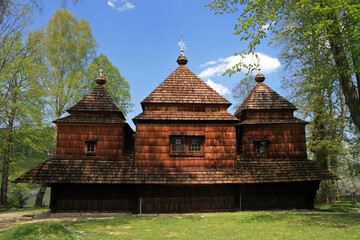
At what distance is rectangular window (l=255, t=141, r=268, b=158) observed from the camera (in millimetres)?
15805

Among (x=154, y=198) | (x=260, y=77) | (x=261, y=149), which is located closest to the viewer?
(x=154, y=198)

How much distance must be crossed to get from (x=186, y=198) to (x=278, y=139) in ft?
22.6

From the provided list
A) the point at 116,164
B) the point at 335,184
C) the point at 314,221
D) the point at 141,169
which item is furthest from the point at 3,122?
the point at 335,184

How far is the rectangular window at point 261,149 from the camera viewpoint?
51.9ft

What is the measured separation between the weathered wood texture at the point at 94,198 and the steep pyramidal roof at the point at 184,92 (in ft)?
17.5

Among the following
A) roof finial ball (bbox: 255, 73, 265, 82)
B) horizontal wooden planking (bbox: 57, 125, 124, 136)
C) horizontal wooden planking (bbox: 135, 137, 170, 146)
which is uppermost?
roof finial ball (bbox: 255, 73, 265, 82)

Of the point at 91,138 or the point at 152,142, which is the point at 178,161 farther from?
the point at 91,138

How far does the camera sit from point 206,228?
983cm

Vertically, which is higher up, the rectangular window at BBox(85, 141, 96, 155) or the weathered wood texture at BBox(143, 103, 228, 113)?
the weathered wood texture at BBox(143, 103, 228, 113)

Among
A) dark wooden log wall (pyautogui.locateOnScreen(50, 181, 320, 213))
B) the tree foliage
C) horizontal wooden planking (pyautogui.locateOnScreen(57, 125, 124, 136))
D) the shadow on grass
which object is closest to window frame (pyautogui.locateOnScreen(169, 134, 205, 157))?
dark wooden log wall (pyautogui.locateOnScreen(50, 181, 320, 213))

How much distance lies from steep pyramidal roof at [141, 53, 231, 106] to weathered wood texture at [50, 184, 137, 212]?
5335 millimetres

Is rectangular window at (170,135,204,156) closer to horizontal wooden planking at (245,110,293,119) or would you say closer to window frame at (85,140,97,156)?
horizontal wooden planking at (245,110,293,119)

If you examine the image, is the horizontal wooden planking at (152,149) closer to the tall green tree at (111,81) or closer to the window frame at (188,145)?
the window frame at (188,145)

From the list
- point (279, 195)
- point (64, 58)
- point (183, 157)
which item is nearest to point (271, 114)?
point (279, 195)
